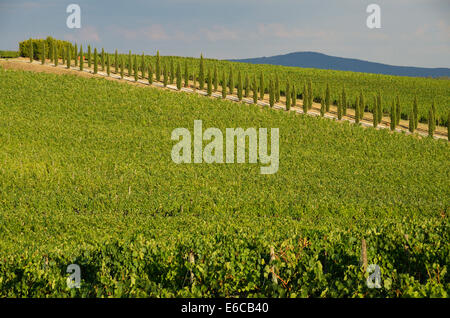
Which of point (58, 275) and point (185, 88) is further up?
point (185, 88)

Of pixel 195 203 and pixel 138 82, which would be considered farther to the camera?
pixel 138 82

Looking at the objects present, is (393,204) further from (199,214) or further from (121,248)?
(121,248)

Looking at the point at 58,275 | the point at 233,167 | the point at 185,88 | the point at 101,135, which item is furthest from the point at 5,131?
the point at 58,275

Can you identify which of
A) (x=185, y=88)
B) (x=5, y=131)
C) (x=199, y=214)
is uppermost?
(x=185, y=88)

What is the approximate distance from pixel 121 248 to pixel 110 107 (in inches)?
1731

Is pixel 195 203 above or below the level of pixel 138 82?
below

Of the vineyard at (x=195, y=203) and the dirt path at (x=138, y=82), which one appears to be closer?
the vineyard at (x=195, y=203)

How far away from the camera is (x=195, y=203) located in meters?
28.8

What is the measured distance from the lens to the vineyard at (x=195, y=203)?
1273cm

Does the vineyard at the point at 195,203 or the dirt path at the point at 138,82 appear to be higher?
the dirt path at the point at 138,82

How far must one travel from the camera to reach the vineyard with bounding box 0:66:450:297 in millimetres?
12734

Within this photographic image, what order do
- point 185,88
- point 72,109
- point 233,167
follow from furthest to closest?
point 185,88, point 72,109, point 233,167

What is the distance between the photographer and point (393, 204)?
30734 millimetres
